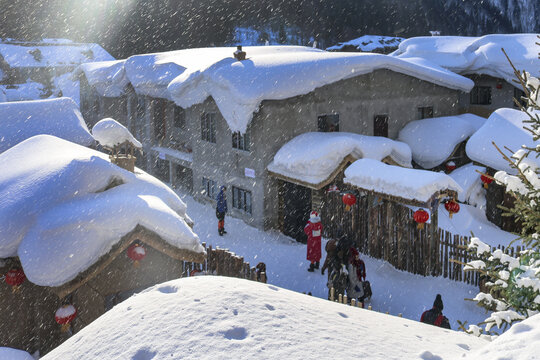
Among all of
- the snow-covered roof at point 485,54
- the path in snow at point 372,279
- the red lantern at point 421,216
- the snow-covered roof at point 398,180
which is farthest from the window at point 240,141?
the snow-covered roof at point 485,54

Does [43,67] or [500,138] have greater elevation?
[43,67]

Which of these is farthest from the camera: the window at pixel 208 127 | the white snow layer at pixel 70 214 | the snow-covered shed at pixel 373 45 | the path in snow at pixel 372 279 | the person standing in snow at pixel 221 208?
the snow-covered shed at pixel 373 45

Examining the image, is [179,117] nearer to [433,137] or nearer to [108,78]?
[108,78]

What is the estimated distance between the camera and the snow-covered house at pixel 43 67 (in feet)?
165

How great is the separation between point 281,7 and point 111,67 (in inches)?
1668

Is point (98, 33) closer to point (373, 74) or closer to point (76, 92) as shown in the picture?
point (76, 92)

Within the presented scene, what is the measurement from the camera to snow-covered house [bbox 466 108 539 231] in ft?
55.3

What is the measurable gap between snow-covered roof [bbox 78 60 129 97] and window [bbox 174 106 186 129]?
5651mm

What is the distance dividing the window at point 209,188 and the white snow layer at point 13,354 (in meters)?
13.8

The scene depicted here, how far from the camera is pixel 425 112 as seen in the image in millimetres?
23984

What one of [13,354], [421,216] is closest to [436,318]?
[421,216]

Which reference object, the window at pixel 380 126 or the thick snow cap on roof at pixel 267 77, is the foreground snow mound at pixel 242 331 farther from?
the window at pixel 380 126

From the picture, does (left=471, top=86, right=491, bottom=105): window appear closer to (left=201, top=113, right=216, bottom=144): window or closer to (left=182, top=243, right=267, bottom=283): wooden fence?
(left=201, top=113, right=216, bottom=144): window

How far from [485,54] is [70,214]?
24740 mm
